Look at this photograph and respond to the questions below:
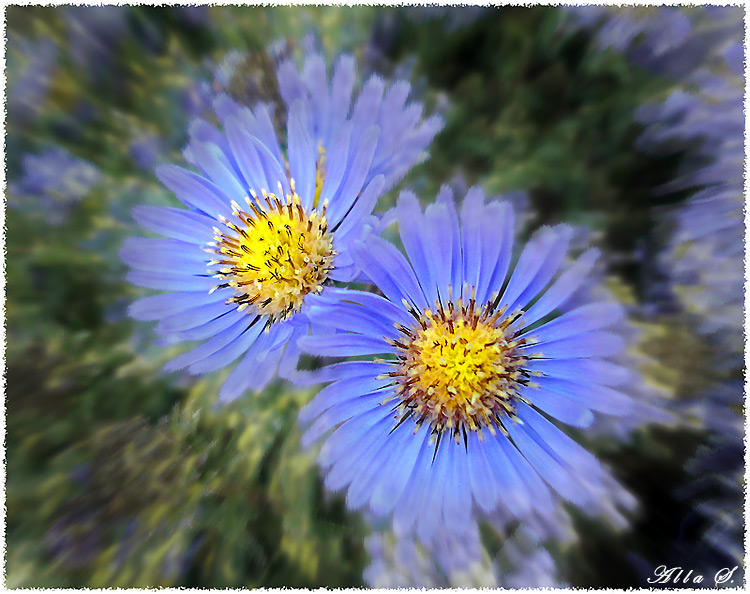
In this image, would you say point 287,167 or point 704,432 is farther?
point 287,167

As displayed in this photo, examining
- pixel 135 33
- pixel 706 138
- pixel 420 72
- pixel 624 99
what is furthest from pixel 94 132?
pixel 706 138

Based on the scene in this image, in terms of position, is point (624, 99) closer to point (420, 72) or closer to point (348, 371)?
point (420, 72)

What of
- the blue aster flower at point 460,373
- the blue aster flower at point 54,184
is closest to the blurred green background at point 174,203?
the blue aster flower at point 54,184

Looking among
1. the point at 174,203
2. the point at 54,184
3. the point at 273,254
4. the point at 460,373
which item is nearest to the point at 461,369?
the point at 460,373

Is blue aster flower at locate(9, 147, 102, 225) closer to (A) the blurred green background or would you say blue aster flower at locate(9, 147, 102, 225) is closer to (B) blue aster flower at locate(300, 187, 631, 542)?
(A) the blurred green background

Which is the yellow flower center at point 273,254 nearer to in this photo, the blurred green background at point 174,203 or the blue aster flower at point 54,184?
the blurred green background at point 174,203

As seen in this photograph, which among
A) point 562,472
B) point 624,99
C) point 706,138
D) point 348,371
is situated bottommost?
point 562,472
